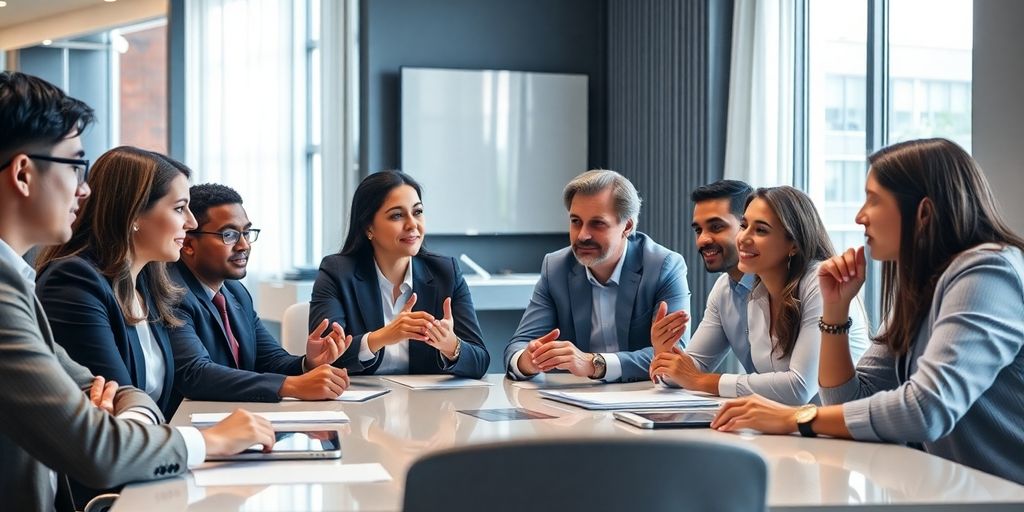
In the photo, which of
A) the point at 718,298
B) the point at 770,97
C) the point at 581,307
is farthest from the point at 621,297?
the point at 770,97

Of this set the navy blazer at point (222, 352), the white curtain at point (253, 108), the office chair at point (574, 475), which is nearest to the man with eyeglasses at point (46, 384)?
the office chair at point (574, 475)

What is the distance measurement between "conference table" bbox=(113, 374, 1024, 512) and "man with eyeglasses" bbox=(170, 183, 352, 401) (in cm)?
14

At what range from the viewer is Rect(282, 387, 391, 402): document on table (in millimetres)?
2558

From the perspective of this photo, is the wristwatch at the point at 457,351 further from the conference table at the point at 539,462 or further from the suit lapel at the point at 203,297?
the suit lapel at the point at 203,297

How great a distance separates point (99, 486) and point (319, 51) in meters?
5.66

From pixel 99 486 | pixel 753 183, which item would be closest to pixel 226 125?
pixel 753 183

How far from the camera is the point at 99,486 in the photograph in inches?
60.7

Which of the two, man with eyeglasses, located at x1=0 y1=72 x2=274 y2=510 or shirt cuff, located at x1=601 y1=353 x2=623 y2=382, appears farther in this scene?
shirt cuff, located at x1=601 y1=353 x2=623 y2=382

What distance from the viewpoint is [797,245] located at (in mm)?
2715

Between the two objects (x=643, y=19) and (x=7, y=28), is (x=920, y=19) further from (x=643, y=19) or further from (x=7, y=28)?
(x=7, y=28)

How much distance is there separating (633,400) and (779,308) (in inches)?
20.1

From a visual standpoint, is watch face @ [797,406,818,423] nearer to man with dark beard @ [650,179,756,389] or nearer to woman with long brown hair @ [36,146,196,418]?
man with dark beard @ [650,179,756,389]

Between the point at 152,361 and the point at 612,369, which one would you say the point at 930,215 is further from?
the point at 152,361

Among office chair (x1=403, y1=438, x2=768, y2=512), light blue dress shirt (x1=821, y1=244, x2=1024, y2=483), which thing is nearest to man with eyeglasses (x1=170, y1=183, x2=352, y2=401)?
light blue dress shirt (x1=821, y1=244, x2=1024, y2=483)
